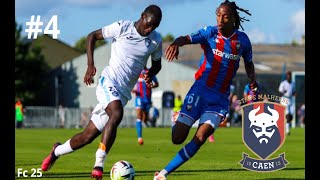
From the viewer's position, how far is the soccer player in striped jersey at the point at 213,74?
1295 cm

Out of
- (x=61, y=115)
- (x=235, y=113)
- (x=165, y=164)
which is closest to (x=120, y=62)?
(x=165, y=164)

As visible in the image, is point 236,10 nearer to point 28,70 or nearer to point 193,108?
point 193,108

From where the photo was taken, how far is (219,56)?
43.5ft

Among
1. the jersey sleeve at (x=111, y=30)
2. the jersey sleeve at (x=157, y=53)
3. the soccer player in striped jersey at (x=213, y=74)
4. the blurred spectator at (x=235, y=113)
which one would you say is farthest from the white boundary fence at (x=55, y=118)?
the jersey sleeve at (x=111, y=30)

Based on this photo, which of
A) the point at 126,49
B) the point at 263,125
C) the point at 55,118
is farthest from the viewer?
the point at 55,118

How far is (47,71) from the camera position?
282ft

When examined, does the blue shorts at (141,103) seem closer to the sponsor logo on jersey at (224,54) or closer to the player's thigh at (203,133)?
the sponsor logo on jersey at (224,54)

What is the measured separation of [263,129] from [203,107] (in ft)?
30.6

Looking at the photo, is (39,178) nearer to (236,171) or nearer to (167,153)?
(236,171)

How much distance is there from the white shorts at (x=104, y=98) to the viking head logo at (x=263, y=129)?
7591 millimetres

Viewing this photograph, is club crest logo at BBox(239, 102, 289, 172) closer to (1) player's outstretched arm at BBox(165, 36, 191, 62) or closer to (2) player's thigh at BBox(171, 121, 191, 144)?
(2) player's thigh at BBox(171, 121, 191, 144)

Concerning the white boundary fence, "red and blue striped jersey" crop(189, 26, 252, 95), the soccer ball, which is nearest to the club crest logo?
"red and blue striped jersey" crop(189, 26, 252, 95)
